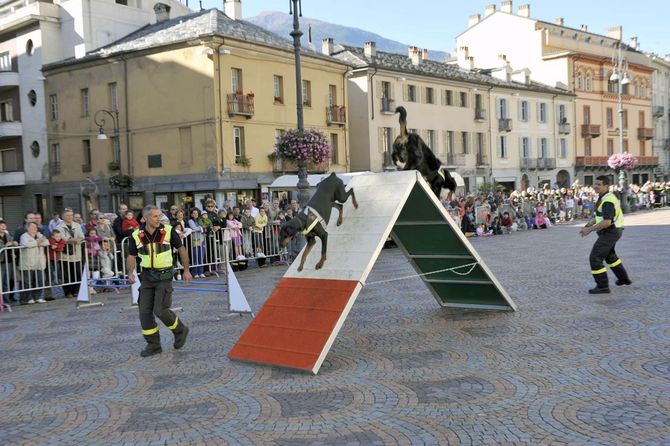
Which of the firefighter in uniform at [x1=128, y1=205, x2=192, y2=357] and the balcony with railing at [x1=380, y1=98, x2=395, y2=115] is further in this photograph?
the balcony with railing at [x1=380, y1=98, x2=395, y2=115]

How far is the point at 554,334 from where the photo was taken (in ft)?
28.3

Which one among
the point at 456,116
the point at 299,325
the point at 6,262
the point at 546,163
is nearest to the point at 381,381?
the point at 299,325

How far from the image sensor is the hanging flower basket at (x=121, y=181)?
Answer: 34594 millimetres

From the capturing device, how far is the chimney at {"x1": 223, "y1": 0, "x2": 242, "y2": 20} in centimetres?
3825

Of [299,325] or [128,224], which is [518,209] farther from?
[299,325]

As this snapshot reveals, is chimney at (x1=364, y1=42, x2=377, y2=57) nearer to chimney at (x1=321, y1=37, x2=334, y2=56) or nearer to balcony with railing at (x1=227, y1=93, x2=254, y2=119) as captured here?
chimney at (x1=321, y1=37, x2=334, y2=56)

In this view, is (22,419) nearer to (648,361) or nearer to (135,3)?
(648,361)

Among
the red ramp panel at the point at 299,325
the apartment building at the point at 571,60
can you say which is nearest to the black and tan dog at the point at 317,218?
the red ramp panel at the point at 299,325

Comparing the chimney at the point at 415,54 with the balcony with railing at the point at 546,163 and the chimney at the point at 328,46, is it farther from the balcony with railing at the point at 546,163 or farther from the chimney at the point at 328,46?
the balcony with railing at the point at 546,163

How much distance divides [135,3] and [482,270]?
37265 millimetres

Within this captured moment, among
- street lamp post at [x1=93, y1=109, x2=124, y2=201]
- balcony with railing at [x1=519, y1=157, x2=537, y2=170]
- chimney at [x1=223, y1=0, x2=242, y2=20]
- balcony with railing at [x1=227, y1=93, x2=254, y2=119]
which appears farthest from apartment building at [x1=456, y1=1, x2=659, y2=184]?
street lamp post at [x1=93, y1=109, x2=124, y2=201]

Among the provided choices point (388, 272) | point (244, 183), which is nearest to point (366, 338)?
point (388, 272)

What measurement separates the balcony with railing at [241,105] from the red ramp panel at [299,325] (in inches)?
1014

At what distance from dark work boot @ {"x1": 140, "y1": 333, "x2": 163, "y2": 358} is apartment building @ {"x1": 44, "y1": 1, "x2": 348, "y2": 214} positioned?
24056 millimetres
